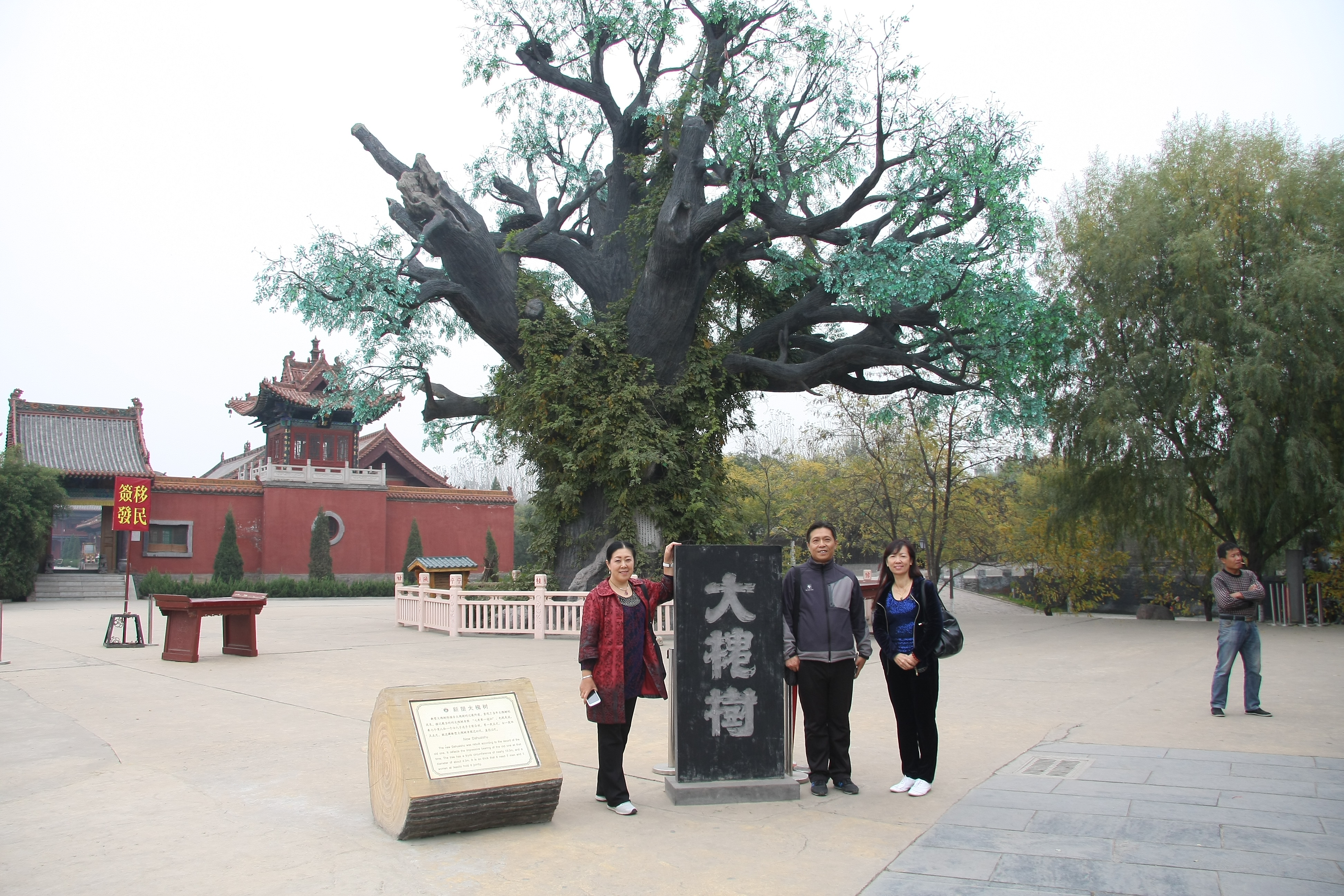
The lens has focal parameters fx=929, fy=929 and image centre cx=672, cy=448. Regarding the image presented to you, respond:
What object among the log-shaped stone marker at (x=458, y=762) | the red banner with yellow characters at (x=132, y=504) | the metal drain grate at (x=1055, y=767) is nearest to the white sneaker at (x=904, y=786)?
the metal drain grate at (x=1055, y=767)

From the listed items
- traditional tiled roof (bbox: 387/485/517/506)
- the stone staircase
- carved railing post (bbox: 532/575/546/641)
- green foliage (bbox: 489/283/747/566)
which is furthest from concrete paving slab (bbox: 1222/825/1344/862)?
traditional tiled roof (bbox: 387/485/517/506)

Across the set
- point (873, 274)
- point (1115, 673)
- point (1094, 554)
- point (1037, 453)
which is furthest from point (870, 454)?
point (1115, 673)

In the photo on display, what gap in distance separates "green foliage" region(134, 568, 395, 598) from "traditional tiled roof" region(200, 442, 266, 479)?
1023cm

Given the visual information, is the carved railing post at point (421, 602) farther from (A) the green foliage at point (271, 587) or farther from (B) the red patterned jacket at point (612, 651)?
(A) the green foliage at point (271, 587)

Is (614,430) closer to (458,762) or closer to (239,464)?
(458,762)

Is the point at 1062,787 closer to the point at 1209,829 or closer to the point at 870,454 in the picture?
the point at 1209,829

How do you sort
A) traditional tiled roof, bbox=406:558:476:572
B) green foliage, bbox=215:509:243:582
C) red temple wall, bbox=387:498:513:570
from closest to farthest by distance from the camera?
traditional tiled roof, bbox=406:558:476:572 < green foliage, bbox=215:509:243:582 < red temple wall, bbox=387:498:513:570

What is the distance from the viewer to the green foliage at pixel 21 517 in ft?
82.8

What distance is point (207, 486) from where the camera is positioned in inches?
1190

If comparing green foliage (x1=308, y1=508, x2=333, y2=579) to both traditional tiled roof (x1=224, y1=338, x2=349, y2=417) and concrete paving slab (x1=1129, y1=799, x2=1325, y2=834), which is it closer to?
traditional tiled roof (x1=224, y1=338, x2=349, y2=417)

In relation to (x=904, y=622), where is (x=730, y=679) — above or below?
below

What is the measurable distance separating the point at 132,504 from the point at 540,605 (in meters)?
5.94

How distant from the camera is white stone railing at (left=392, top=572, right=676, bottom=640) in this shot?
13.3 meters

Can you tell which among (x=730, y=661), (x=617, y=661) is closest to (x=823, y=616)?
(x=730, y=661)
